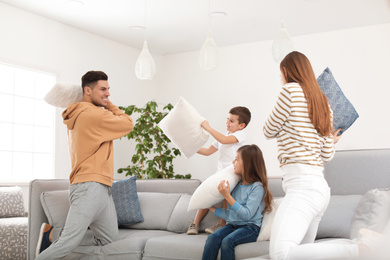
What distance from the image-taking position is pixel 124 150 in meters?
7.19

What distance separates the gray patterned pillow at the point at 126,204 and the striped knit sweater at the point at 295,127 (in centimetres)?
188

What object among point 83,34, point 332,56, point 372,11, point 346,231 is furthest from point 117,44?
point 346,231

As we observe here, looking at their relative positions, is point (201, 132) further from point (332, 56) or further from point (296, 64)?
point (332, 56)

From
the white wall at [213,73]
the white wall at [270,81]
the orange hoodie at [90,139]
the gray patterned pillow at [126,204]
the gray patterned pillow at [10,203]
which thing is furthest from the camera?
the white wall at [270,81]

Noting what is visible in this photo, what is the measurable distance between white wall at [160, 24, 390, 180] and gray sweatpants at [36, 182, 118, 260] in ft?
13.2

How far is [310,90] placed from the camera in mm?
1957

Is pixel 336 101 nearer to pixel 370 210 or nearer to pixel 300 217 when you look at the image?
pixel 370 210

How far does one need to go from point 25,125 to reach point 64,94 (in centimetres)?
297

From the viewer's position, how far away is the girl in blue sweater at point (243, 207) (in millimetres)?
2742

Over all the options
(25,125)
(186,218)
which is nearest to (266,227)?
(186,218)

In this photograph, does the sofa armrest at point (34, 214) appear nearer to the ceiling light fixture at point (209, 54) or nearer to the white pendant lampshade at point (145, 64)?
the white pendant lampshade at point (145, 64)

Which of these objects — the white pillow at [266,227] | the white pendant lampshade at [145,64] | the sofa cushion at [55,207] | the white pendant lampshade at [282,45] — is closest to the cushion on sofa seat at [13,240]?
the sofa cushion at [55,207]

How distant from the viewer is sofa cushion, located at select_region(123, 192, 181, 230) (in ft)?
11.8

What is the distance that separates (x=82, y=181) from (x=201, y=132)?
93 cm
